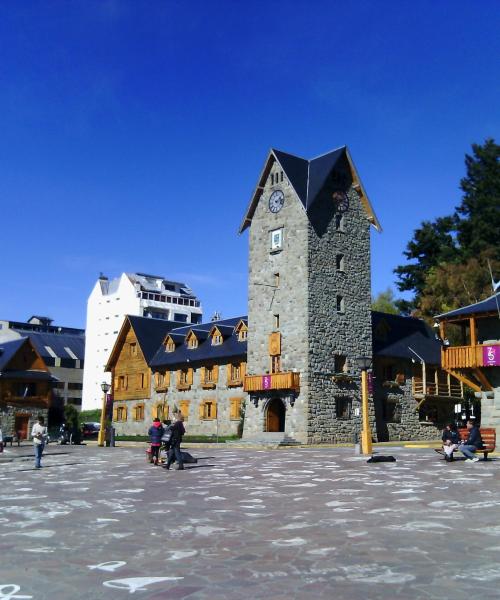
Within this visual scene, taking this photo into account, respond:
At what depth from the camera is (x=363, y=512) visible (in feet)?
40.7

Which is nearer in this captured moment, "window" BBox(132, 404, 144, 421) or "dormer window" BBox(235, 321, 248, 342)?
"dormer window" BBox(235, 321, 248, 342)

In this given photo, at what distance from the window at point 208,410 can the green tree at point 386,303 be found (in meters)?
24.7

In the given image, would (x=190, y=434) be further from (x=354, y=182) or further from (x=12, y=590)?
(x=12, y=590)

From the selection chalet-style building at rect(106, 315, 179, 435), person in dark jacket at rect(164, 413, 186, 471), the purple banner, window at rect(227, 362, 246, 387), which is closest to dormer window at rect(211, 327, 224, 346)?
window at rect(227, 362, 246, 387)

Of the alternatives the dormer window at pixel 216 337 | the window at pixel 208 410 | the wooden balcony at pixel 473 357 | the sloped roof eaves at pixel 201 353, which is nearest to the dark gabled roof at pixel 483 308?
the wooden balcony at pixel 473 357

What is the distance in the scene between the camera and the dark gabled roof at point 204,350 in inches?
2013

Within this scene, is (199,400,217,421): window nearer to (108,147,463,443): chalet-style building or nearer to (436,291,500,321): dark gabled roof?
(108,147,463,443): chalet-style building

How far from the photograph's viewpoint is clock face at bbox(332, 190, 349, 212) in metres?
45.6

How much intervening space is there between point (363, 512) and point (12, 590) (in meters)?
6.84

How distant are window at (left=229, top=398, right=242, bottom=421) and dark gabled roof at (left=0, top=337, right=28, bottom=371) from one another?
72.3ft

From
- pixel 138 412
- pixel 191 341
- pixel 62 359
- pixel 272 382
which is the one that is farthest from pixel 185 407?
pixel 62 359

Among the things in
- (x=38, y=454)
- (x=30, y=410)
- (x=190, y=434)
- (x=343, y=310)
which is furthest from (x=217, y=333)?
(x=38, y=454)

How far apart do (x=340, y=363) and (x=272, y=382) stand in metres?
4.50

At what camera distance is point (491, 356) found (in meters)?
30.4
